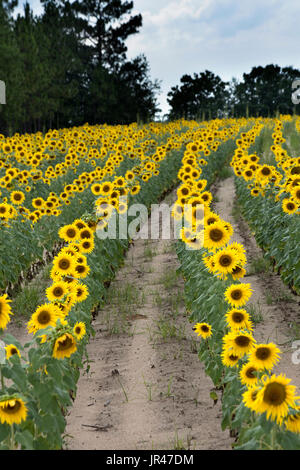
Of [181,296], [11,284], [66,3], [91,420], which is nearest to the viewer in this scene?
[91,420]

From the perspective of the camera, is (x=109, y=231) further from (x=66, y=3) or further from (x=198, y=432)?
(x=66, y=3)

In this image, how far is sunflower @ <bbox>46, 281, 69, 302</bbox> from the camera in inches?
185

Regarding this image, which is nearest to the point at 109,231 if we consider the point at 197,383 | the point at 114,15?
the point at 197,383

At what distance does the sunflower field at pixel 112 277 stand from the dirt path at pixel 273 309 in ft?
0.55

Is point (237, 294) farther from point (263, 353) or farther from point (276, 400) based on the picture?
point (276, 400)

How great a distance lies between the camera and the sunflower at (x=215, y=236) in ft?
17.8

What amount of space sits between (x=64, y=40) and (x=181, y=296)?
31.8 meters

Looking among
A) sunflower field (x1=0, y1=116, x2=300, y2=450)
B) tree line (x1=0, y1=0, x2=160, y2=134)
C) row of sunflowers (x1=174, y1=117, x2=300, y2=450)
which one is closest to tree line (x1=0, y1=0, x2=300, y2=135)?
tree line (x1=0, y1=0, x2=160, y2=134)

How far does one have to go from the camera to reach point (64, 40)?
116ft

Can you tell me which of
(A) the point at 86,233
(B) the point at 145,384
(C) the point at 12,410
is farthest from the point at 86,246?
(C) the point at 12,410

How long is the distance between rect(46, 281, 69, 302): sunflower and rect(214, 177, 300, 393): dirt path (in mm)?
2286

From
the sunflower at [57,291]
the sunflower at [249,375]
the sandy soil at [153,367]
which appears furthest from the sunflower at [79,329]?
the sunflower at [249,375]

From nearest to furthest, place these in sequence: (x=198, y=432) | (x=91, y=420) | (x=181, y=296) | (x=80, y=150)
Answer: (x=198, y=432) → (x=91, y=420) → (x=181, y=296) → (x=80, y=150)

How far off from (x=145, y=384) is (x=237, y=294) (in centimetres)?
143
